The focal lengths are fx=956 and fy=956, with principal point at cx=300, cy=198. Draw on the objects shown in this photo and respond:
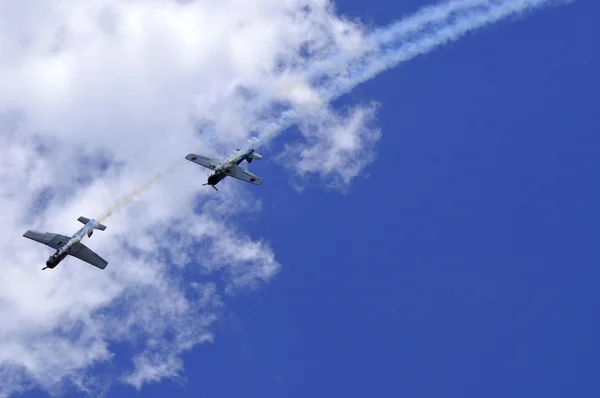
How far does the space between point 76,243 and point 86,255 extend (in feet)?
6.08

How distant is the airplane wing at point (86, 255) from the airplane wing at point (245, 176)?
20.1 metres

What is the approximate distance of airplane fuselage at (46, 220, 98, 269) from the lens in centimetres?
11256

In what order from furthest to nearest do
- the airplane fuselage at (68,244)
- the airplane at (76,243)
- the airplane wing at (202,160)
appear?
1. the airplane wing at (202,160)
2. the airplane at (76,243)
3. the airplane fuselage at (68,244)

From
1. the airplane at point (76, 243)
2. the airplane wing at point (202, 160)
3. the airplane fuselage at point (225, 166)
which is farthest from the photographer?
the airplane wing at point (202, 160)

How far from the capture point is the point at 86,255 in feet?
374

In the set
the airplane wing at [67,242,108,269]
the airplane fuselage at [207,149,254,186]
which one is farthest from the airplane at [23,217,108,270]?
the airplane fuselage at [207,149,254,186]

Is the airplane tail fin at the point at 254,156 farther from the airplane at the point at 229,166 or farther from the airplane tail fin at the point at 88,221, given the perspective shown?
the airplane tail fin at the point at 88,221

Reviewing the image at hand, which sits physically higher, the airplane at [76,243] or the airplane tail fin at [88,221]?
the airplane tail fin at [88,221]

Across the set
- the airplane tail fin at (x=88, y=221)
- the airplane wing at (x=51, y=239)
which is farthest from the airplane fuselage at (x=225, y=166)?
the airplane wing at (x=51, y=239)

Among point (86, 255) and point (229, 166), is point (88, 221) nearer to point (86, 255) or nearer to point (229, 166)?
point (86, 255)

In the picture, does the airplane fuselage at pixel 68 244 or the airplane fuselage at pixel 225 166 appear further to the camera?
the airplane fuselage at pixel 225 166

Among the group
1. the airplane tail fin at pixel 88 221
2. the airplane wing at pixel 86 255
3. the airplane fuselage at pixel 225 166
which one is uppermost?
the airplane fuselage at pixel 225 166

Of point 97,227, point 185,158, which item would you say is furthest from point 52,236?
point 185,158

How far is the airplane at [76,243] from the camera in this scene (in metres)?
114
